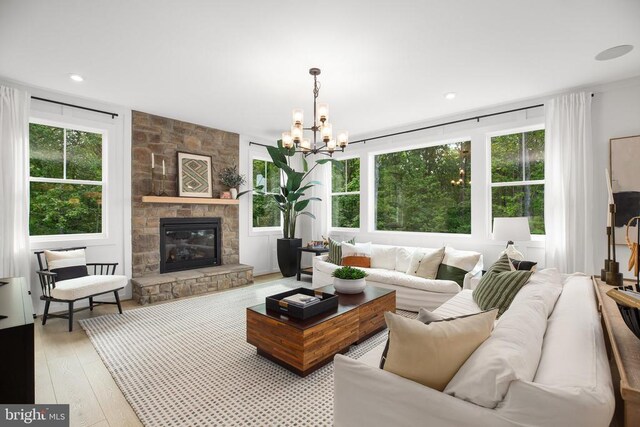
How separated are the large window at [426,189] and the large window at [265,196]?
2123 mm

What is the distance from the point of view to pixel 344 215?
6035 millimetres

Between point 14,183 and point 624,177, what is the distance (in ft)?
22.4

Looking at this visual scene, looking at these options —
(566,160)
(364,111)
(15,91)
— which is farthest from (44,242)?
(566,160)

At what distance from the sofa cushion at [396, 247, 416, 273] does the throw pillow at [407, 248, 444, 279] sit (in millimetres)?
178

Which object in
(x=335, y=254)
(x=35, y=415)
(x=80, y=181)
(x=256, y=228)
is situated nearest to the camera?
(x=35, y=415)

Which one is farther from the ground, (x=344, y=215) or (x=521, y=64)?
(x=521, y=64)

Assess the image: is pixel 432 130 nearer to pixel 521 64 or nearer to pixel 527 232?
pixel 521 64

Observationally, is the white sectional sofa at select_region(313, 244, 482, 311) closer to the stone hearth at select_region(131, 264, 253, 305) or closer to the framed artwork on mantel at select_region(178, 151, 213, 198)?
the stone hearth at select_region(131, 264, 253, 305)

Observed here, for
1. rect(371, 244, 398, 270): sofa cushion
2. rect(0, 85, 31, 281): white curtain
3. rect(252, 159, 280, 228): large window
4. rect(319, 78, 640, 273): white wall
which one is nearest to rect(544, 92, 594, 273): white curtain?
rect(319, 78, 640, 273): white wall

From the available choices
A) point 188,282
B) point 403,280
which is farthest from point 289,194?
point 403,280

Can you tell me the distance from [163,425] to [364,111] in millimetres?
4062

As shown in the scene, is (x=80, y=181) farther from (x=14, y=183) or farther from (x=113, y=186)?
(x=14, y=183)

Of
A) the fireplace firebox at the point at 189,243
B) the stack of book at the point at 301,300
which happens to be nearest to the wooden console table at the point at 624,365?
the stack of book at the point at 301,300

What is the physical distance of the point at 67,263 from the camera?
11.4 ft
